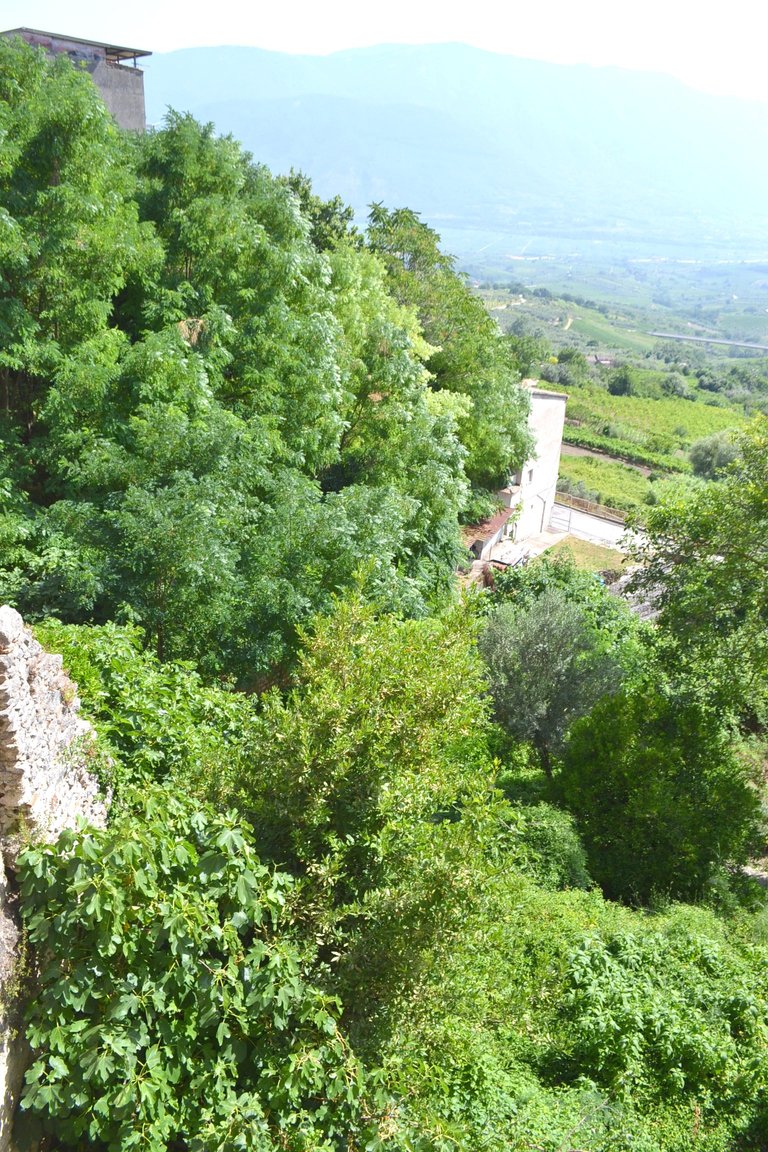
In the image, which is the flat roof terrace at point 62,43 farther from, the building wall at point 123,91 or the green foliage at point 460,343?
the green foliage at point 460,343

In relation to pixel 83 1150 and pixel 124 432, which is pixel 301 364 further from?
pixel 83 1150

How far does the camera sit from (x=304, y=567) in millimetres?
12359

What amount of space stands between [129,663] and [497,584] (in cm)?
1441

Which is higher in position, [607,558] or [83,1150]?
[83,1150]

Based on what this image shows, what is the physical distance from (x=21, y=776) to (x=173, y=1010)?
2012 mm

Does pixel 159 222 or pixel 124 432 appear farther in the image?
pixel 159 222

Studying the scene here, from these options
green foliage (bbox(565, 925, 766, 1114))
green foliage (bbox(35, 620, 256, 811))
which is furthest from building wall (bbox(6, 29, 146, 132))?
green foliage (bbox(565, 925, 766, 1114))

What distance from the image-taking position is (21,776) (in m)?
6.47

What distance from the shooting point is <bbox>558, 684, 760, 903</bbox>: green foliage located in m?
12.5

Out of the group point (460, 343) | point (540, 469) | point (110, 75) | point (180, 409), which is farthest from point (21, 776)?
point (540, 469)

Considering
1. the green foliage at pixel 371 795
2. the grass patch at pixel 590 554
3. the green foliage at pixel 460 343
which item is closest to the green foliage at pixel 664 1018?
the green foliage at pixel 371 795

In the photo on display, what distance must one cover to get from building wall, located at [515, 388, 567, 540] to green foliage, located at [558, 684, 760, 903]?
19.8 metres

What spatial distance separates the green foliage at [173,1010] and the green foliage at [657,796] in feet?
24.4

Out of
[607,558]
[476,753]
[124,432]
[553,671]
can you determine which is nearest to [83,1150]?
[476,753]
